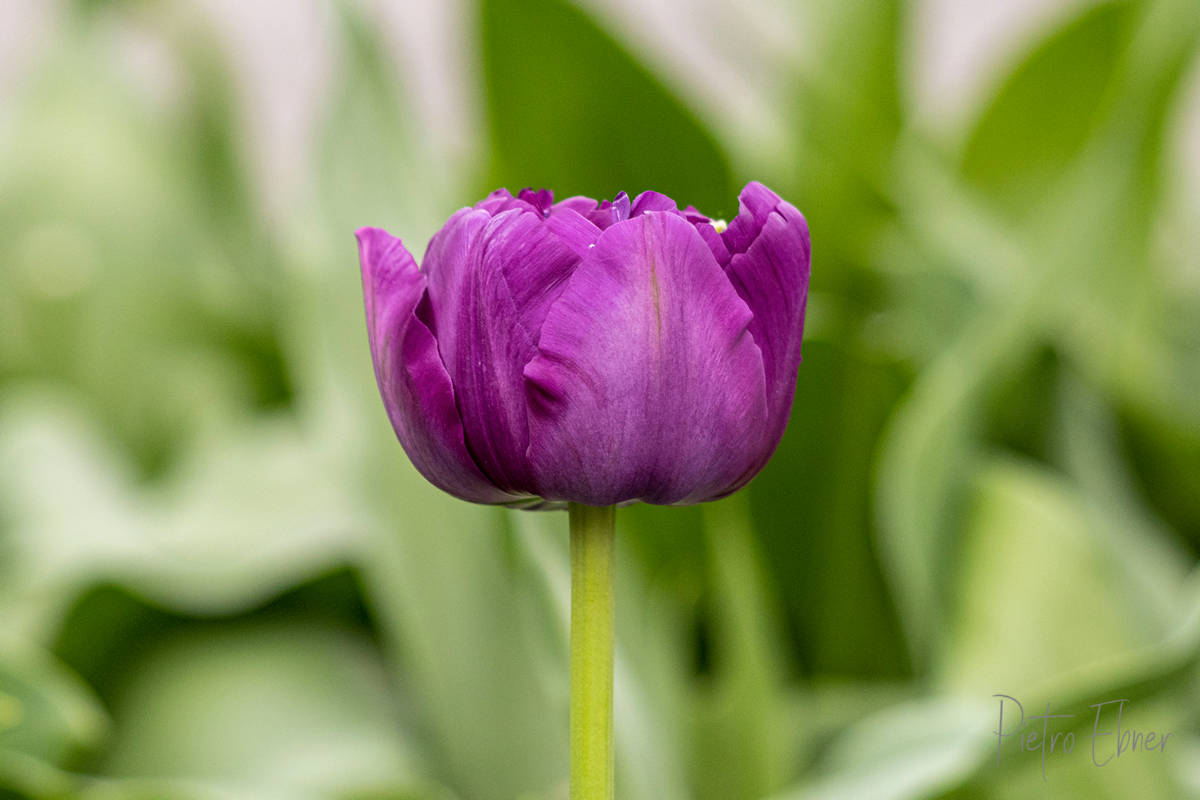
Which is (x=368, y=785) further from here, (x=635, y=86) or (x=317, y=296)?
(x=635, y=86)

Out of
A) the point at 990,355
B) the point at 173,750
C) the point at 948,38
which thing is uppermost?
the point at 948,38

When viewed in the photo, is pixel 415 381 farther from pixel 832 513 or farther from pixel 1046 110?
pixel 1046 110

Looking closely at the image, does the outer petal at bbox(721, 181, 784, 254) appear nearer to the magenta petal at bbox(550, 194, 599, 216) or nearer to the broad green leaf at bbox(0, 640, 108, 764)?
the magenta petal at bbox(550, 194, 599, 216)

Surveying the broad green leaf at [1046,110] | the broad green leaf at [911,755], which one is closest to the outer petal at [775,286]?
the broad green leaf at [911,755]

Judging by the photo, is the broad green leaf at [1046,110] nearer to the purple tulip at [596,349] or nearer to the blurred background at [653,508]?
the blurred background at [653,508]

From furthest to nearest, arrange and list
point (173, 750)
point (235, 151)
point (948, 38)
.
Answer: point (948, 38)
point (235, 151)
point (173, 750)

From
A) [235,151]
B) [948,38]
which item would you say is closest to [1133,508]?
[235,151]

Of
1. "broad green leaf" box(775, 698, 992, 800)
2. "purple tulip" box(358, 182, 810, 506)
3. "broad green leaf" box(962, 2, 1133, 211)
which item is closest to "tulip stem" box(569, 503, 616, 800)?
"purple tulip" box(358, 182, 810, 506)
